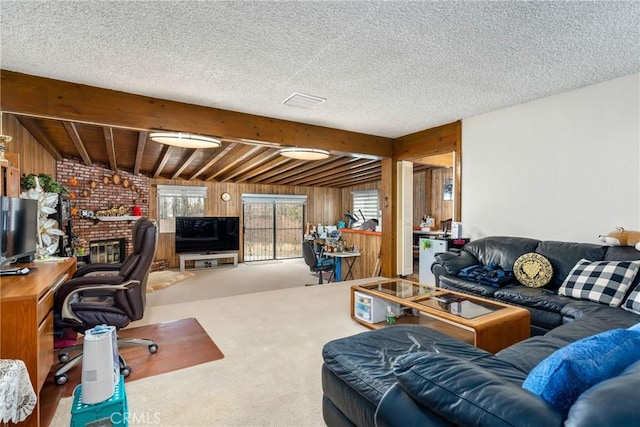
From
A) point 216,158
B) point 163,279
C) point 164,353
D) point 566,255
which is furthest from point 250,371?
point 163,279

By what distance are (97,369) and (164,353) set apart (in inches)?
42.6

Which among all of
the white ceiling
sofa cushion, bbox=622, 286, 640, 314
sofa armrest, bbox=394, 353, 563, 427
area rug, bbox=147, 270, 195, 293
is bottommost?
area rug, bbox=147, 270, 195, 293

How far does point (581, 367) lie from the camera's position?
0.81m

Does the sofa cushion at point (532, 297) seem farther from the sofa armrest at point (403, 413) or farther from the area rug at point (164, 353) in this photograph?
the area rug at point (164, 353)

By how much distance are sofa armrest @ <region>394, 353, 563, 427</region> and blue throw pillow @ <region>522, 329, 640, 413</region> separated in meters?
0.04

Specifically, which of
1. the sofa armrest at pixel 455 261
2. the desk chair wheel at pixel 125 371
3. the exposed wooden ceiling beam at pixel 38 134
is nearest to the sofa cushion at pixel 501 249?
the sofa armrest at pixel 455 261

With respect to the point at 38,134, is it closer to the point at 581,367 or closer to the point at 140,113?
the point at 140,113

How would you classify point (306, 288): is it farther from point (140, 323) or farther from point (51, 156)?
point (51, 156)

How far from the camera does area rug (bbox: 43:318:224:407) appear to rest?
2189 mm

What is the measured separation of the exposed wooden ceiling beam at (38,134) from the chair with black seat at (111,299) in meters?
2.52

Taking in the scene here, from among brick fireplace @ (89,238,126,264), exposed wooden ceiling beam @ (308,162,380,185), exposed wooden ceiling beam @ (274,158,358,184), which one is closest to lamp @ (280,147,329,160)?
exposed wooden ceiling beam @ (274,158,358,184)

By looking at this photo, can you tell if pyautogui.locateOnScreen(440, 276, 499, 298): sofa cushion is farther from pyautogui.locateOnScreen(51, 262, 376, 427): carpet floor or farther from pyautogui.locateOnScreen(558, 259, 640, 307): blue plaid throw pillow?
pyautogui.locateOnScreen(51, 262, 376, 427): carpet floor

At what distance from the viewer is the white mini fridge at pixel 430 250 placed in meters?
4.32

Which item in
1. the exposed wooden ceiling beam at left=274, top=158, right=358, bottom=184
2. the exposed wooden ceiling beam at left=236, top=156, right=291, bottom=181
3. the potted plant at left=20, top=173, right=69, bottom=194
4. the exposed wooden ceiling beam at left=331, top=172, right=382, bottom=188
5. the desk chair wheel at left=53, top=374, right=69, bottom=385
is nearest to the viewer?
the desk chair wheel at left=53, top=374, right=69, bottom=385
